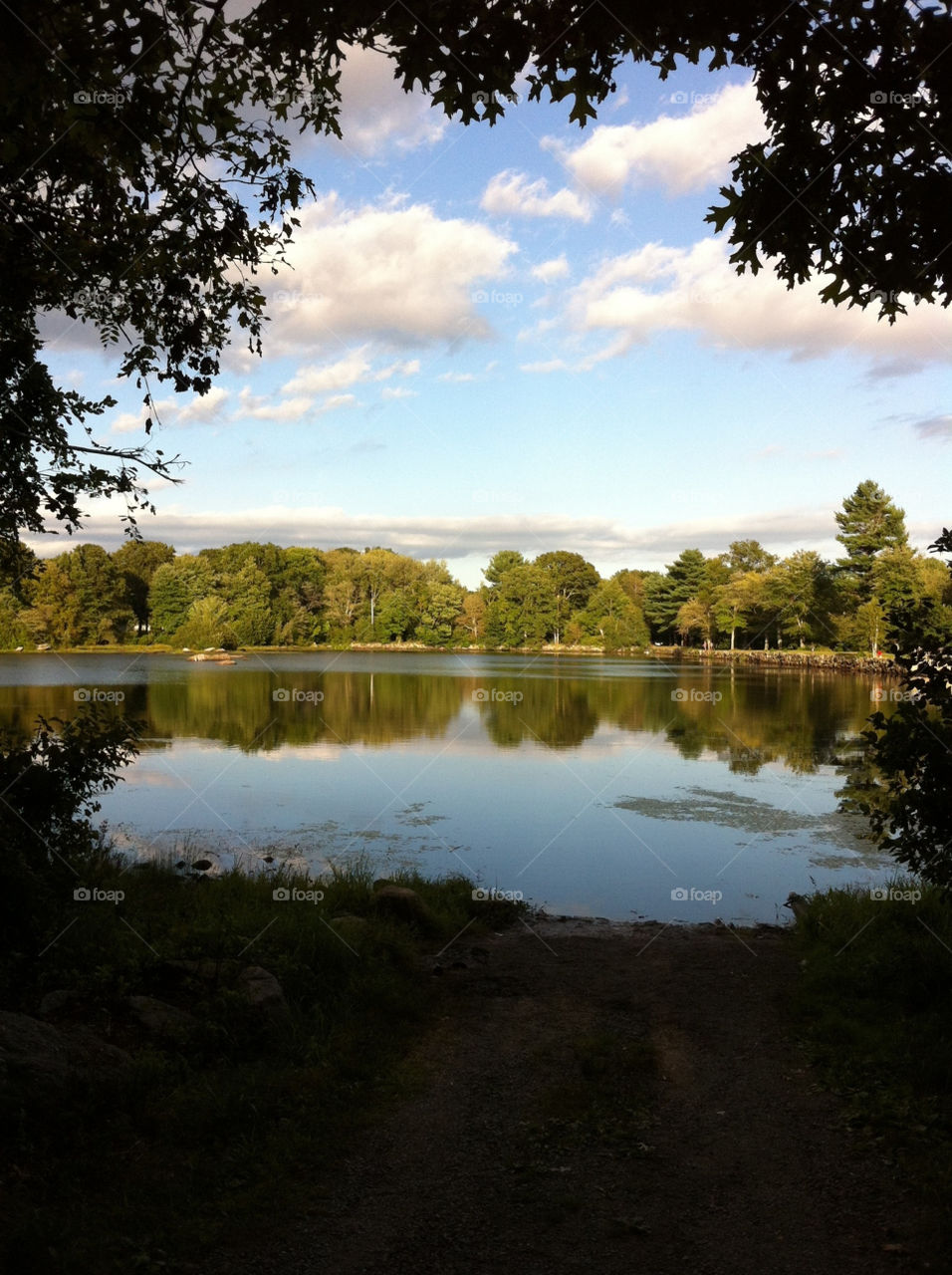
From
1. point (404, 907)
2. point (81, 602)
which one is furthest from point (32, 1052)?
point (81, 602)

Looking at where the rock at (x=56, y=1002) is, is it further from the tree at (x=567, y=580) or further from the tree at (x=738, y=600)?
the tree at (x=567, y=580)

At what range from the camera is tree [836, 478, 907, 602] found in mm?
69000

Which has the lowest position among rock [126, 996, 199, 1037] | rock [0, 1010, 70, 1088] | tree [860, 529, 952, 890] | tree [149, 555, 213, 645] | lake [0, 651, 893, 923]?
lake [0, 651, 893, 923]

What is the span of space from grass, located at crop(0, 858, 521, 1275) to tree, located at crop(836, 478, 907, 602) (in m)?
67.9

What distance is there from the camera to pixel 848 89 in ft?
17.1

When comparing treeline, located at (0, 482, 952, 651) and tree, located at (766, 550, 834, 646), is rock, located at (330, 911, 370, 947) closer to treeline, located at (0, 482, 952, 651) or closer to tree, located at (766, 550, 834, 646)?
treeline, located at (0, 482, 952, 651)

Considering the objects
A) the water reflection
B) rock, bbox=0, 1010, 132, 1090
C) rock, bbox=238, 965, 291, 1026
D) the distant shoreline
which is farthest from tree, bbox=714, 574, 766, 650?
rock, bbox=0, 1010, 132, 1090

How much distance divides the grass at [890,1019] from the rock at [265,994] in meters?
3.75

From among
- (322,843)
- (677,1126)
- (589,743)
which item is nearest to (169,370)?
(677,1126)

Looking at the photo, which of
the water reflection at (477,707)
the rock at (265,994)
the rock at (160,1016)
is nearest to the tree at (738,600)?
the water reflection at (477,707)

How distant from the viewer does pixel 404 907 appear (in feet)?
32.5

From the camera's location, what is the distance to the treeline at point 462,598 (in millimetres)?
72688

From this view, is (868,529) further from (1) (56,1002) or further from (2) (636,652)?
(1) (56,1002)

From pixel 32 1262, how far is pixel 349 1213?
143cm
